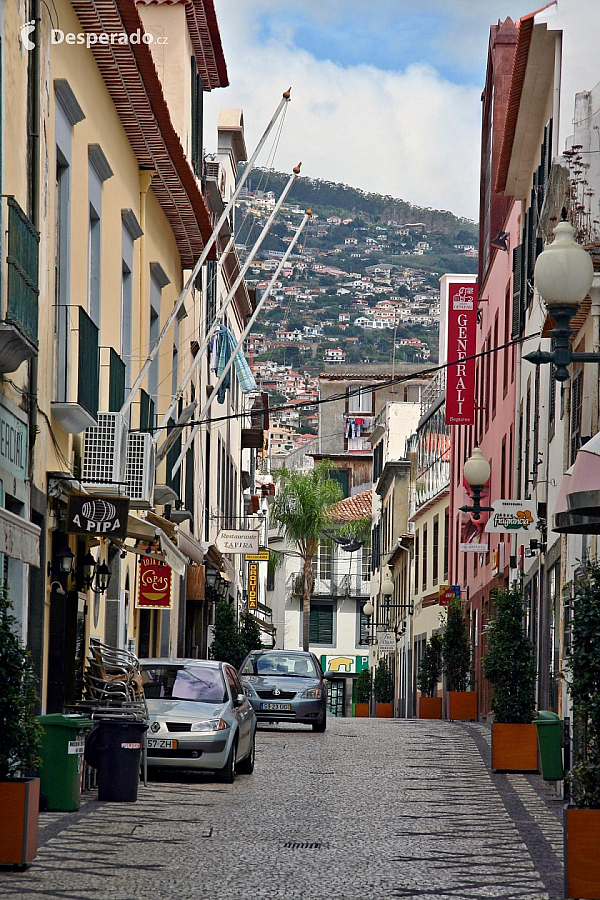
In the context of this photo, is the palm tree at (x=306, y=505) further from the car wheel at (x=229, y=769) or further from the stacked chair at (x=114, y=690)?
the stacked chair at (x=114, y=690)

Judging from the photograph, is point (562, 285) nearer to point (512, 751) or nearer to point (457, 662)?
point (512, 751)

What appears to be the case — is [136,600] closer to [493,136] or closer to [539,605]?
[539,605]

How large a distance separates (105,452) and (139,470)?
135 centimetres

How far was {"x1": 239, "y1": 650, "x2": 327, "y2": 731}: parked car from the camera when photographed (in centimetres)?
2722

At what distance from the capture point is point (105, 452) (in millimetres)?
17797

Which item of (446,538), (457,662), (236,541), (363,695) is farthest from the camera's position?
(363,695)

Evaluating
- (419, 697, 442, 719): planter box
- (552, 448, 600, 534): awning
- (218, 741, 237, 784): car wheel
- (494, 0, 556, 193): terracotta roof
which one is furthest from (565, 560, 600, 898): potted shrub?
(419, 697, 442, 719): planter box

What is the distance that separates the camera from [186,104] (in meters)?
27.9

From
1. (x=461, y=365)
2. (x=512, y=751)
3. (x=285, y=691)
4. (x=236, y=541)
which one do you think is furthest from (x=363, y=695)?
(x=512, y=751)

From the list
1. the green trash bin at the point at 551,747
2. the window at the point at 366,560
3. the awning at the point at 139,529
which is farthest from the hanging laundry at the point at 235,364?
the window at the point at 366,560

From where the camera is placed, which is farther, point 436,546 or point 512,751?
point 436,546

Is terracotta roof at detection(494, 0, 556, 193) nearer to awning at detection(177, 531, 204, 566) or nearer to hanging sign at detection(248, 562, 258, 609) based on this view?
awning at detection(177, 531, 204, 566)

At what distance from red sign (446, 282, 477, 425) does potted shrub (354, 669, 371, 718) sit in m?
21.2

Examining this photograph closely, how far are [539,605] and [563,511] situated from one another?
11.4m
